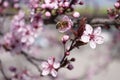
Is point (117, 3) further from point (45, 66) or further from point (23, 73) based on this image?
point (23, 73)

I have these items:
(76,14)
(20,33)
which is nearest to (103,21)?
(76,14)

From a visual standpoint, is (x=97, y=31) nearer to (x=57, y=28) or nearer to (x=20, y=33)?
(x=57, y=28)

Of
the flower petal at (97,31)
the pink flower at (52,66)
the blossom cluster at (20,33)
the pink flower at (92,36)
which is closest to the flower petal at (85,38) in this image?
the pink flower at (92,36)

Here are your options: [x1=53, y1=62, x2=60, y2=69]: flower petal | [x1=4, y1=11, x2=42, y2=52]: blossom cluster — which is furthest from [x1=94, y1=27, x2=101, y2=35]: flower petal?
[x1=4, y1=11, x2=42, y2=52]: blossom cluster

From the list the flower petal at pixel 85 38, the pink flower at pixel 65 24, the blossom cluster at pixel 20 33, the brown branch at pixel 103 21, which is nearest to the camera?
the flower petal at pixel 85 38

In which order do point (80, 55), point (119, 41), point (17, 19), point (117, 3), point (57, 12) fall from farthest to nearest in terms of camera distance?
point (80, 55) < point (119, 41) < point (17, 19) < point (57, 12) < point (117, 3)

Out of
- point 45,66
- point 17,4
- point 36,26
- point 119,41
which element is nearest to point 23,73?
point 36,26

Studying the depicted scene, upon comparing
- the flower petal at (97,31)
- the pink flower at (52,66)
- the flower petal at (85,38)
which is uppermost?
the flower petal at (85,38)

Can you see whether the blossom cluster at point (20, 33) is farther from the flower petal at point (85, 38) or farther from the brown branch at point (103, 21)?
the flower petal at point (85, 38)
